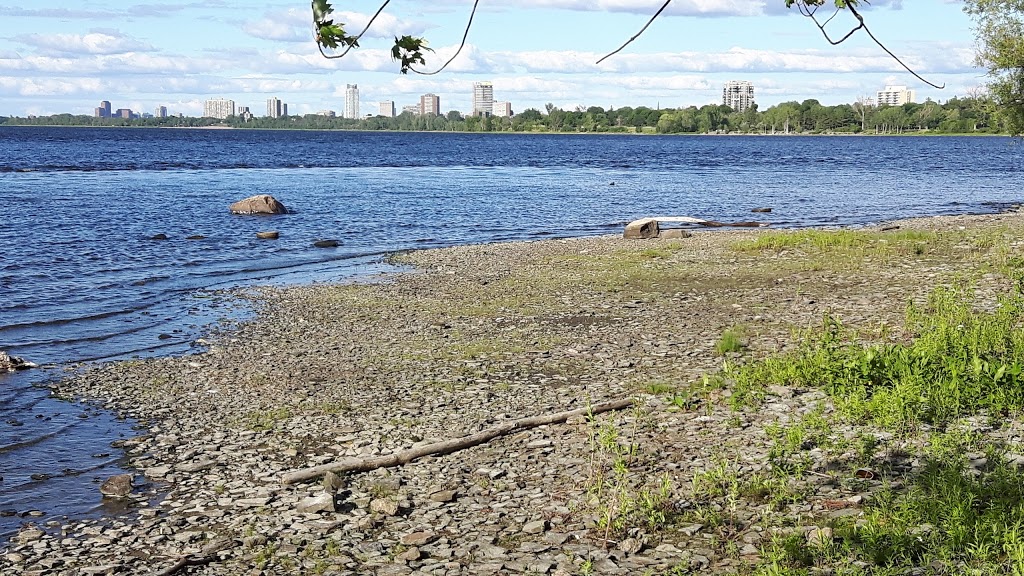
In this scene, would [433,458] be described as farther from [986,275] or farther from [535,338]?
[986,275]

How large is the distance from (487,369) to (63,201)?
47.2m

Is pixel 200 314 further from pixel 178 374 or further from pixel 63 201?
pixel 63 201

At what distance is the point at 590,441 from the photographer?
1133cm

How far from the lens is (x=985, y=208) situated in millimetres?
54312

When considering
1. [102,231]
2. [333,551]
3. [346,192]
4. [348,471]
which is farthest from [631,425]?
[346,192]

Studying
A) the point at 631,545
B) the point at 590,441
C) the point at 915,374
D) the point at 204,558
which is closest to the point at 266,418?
the point at 204,558

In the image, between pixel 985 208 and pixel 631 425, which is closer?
pixel 631 425

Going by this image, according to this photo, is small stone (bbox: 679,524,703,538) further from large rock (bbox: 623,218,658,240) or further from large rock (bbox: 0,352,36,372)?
large rock (bbox: 623,218,658,240)

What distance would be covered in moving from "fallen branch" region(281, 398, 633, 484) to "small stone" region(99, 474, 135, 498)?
5.90ft

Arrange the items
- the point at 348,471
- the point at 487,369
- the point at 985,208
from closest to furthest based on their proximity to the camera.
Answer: the point at 348,471 < the point at 487,369 < the point at 985,208

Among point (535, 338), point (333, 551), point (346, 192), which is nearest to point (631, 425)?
point (333, 551)

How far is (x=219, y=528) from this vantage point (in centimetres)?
995

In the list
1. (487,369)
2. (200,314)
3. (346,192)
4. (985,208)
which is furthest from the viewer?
(346,192)

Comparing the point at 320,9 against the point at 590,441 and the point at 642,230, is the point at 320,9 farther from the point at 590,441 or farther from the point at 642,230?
the point at 642,230
